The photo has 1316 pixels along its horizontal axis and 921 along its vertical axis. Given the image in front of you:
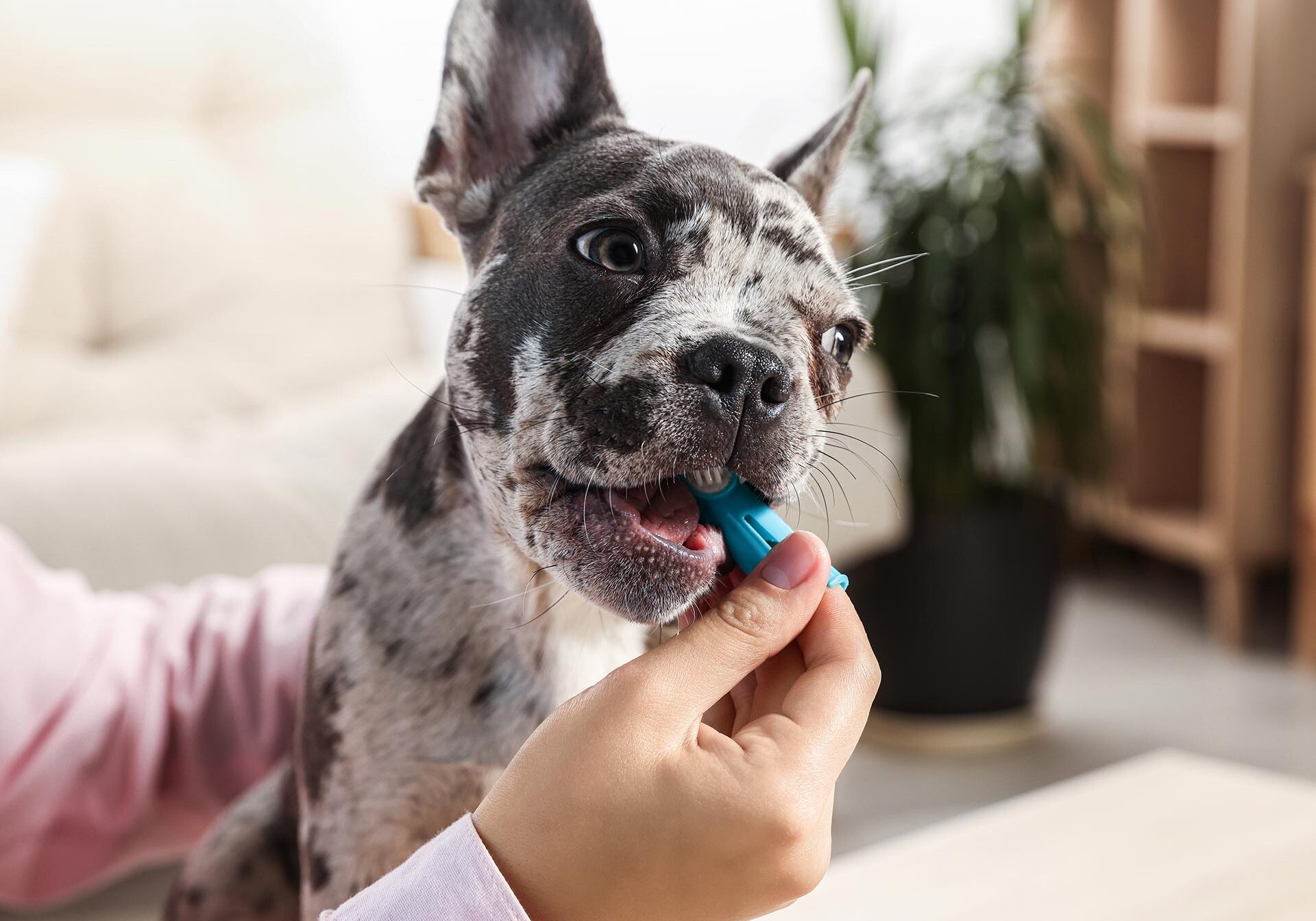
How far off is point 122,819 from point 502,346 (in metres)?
0.58

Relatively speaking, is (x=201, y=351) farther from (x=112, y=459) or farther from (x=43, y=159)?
(x=112, y=459)

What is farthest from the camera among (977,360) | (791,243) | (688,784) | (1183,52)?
(1183,52)

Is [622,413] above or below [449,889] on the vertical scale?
above

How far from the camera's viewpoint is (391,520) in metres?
0.74

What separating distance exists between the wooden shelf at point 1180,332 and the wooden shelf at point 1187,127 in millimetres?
406

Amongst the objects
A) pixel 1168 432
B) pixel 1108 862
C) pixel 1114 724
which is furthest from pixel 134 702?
pixel 1168 432

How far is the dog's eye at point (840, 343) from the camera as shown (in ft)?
2.18

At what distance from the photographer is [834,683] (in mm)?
587

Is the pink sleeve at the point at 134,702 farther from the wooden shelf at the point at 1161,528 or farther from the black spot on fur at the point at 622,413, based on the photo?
the wooden shelf at the point at 1161,528

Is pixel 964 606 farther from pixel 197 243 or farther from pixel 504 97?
pixel 504 97

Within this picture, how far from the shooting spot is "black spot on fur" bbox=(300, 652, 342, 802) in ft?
2.26

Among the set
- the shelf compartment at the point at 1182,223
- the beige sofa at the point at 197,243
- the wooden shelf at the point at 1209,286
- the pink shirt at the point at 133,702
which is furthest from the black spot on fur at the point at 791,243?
the shelf compartment at the point at 1182,223

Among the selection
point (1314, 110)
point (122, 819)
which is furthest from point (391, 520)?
point (1314, 110)

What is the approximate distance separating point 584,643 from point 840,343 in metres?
0.22
